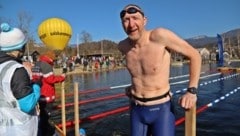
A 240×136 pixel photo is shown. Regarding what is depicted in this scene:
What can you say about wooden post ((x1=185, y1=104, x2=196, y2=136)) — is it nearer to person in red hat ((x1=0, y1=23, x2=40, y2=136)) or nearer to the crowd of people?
the crowd of people

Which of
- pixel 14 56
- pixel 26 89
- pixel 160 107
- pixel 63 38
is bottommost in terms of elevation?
pixel 160 107


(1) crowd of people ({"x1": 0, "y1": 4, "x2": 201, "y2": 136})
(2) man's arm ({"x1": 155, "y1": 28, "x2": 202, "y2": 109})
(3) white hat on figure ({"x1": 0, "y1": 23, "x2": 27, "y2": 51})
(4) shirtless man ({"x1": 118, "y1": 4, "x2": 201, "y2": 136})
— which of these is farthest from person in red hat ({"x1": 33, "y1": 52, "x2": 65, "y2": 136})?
(2) man's arm ({"x1": 155, "y1": 28, "x2": 202, "y2": 109})

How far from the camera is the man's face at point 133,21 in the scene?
3715mm

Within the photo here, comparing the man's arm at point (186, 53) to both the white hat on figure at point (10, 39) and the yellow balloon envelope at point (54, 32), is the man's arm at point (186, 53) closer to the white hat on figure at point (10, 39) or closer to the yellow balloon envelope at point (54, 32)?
the white hat on figure at point (10, 39)

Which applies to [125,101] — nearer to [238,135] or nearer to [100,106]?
[100,106]

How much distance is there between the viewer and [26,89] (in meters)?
3.79

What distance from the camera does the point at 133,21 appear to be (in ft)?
12.2

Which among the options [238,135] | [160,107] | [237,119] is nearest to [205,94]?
[237,119]

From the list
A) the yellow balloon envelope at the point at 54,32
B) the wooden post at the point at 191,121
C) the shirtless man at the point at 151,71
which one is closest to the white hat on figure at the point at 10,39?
the shirtless man at the point at 151,71

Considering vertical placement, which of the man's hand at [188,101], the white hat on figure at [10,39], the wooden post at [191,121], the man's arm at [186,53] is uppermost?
the white hat on figure at [10,39]

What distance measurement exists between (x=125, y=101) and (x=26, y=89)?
467 inches

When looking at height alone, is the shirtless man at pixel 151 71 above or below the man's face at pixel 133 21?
below

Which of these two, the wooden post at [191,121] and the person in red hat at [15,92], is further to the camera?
the person in red hat at [15,92]

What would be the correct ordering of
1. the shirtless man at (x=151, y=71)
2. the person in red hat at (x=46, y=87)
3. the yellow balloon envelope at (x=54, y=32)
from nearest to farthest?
1. the shirtless man at (x=151, y=71)
2. the person in red hat at (x=46, y=87)
3. the yellow balloon envelope at (x=54, y=32)
